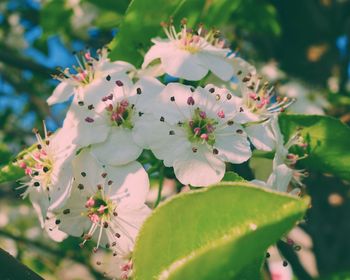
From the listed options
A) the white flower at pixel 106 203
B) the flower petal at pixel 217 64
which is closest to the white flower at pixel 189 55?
the flower petal at pixel 217 64

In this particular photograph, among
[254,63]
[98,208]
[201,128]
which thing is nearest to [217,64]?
[201,128]

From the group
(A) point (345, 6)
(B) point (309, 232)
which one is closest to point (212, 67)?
(B) point (309, 232)

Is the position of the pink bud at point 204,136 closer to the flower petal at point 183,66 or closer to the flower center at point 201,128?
the flower center at point 201,128

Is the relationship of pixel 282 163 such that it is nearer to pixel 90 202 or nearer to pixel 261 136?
pixel 261 136

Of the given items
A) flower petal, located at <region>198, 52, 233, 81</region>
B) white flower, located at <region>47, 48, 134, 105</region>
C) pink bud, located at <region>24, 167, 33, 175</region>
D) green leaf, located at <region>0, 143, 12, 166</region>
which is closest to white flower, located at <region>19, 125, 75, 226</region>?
pink bud, located at <region>24, 167, 33, 175</region>

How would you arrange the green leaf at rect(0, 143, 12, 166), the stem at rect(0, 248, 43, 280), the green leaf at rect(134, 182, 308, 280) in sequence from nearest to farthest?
the green leaf at rect(134, 182, 308, 280) < the stem at rect(0, 248, 43, 280) < the green leaf at rect(0, 143, 12, 166)

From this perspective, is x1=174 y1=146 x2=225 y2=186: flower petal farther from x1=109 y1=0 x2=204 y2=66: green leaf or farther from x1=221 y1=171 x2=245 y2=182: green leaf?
x1=109 y1=0 x2=204 y2=66: green leaf

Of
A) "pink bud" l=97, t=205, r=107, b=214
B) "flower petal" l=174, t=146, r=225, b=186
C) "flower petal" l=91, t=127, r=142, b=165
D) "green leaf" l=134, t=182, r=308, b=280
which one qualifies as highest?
"green leaf" l=134, t=182, r=308, b=280
